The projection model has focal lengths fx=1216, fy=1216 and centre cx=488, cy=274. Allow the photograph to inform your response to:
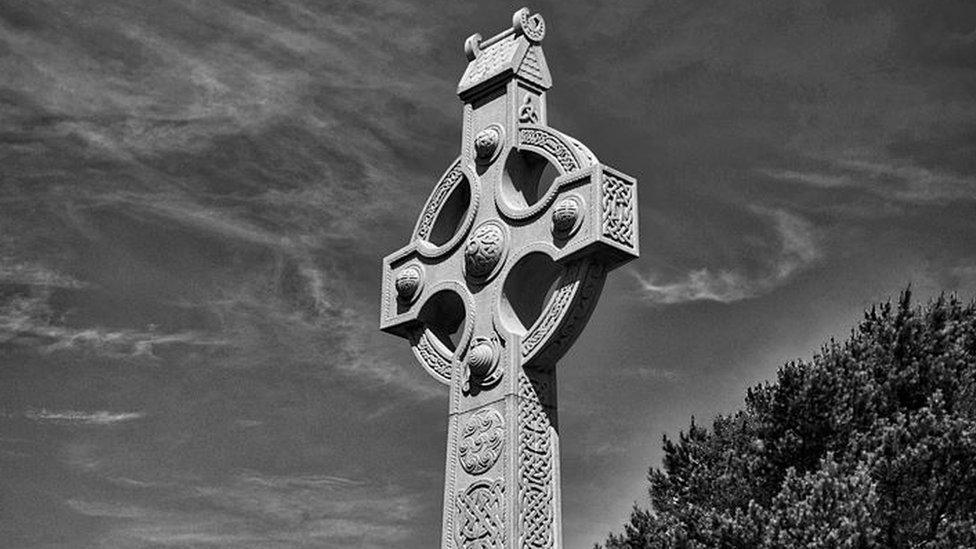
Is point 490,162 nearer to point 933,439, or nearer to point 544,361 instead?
point 544,361

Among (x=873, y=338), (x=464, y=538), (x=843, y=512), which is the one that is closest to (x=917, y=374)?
(x=873, y=338)

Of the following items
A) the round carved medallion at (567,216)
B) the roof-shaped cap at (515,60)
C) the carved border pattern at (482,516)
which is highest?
the roof-shaped cap at (515,60)

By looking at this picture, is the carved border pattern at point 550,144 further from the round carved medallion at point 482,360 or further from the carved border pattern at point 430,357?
the carved border pattern at point 430,357

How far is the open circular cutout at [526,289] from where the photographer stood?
932 centimetres

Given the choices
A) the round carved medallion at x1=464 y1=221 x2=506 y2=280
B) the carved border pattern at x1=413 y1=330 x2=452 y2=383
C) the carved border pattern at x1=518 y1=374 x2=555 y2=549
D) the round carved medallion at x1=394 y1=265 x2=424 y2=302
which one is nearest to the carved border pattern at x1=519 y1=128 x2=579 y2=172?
the round carved medallion at x1=464 y1=221 x2=506 y2=280

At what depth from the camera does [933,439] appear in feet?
39.3

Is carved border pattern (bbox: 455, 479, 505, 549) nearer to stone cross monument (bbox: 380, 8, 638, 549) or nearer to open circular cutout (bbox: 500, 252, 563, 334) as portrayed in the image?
stone cross monument (bbox: 380, 8, 638, 549)

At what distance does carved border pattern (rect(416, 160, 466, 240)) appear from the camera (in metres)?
10.4

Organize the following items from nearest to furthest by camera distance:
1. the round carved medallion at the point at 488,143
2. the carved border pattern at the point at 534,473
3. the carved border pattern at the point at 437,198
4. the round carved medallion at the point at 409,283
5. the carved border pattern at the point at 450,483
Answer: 1. the carved border pattern at the point at 534,473
2. the carved border pattern at the point at 450,483
3. the round carved medallion at the point at 488,143
4. the round carved medallion at the point at 409,283
5. the carved border pattern at the point at 437,198

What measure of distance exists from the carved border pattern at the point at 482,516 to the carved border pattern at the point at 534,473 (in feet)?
0.55

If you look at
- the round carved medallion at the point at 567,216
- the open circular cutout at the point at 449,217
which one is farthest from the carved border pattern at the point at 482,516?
the open circular cutout at the point at 449,217

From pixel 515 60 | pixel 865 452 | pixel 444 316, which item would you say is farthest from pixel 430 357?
pixel 865 452

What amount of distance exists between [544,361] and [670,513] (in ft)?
32.0

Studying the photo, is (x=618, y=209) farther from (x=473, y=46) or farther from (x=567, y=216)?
(x=473, y=46)
